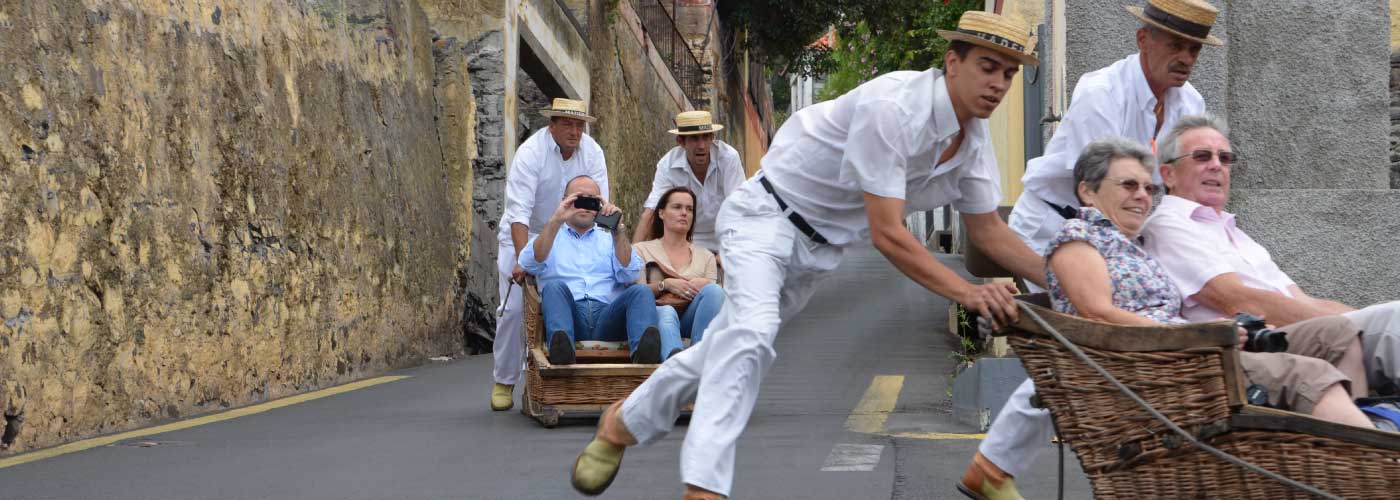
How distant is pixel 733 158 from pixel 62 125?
11.6 feet

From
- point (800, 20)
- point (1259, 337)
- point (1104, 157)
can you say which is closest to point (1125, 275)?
point (1104, 157)

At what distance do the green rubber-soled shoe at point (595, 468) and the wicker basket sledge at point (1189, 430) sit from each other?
167cm

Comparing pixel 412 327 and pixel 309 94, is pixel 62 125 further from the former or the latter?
pixel 412 327

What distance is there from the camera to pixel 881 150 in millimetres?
4516

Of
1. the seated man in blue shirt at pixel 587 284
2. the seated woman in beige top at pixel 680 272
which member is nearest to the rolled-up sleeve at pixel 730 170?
the seated woman in beige top at pixel 680 272

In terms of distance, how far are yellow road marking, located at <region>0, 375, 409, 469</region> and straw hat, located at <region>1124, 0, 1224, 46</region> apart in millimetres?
4515

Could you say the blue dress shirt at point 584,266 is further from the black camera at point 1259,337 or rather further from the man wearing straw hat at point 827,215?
the black camera at point 1259,337

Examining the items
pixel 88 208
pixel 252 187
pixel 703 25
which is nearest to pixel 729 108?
pixel 703 25

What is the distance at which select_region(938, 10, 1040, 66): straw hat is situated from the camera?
442cm

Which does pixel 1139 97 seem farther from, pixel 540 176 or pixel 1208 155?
pixel 540 176

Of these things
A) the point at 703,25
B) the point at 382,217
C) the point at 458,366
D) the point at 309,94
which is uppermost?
the point at 703,25

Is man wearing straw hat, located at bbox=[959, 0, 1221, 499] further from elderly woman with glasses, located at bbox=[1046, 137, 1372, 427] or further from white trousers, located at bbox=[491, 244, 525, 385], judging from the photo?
white trousers, located at bbox=[491, 244, 525, 385]

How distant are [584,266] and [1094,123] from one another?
3.66 meters

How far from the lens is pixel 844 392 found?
960 centimetres
